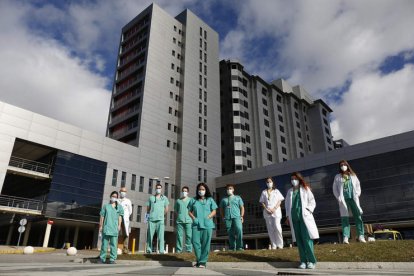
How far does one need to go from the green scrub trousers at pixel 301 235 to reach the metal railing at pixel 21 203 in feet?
115

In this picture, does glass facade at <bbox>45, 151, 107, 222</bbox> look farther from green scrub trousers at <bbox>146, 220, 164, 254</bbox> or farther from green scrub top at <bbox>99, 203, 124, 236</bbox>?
green scrub top at <bbox>99, 203, 124, 236</bbox>

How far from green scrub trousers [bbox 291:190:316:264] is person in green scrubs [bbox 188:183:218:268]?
2040 mm

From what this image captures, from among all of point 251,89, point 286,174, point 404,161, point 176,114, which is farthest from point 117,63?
point 404,161

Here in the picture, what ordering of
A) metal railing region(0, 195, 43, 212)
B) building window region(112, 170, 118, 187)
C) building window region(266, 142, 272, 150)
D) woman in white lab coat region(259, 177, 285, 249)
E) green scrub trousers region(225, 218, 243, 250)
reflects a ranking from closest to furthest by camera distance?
green scrub trousers region(225, 218, 243, 250)
woman in white lab coat region(259, 177, 285, 249)
metal railing region(0, 195, 43, 212)
building window region(112, 170, 118, 187)
building window region(266, 142, 272, 150)

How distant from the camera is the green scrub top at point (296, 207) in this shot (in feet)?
26.2

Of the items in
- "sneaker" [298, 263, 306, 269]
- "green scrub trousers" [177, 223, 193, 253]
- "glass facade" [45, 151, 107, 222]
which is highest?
"glass facade" [45, 151, 107, 222]

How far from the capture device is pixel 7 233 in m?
43.9

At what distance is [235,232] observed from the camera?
12.8 meters

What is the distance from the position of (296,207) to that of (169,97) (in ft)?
167

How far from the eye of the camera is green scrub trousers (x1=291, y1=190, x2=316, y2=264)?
297 inches

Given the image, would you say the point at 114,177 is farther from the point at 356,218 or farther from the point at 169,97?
the point at 356,218

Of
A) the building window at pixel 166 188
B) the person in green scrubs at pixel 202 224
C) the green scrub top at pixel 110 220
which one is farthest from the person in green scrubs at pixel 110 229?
the building window at pixel 166 188

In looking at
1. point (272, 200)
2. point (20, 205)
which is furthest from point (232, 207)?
point (20, 205)

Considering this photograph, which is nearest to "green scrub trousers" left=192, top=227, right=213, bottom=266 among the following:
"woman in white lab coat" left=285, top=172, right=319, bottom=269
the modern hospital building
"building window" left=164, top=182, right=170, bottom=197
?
"woman in white lab coat" left=285, top=172, right=319, bottom=269
